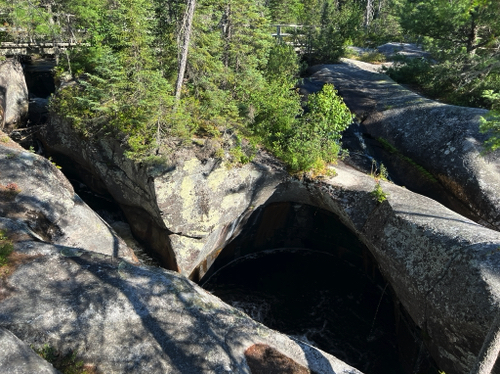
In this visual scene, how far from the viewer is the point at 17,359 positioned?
5.95 meters

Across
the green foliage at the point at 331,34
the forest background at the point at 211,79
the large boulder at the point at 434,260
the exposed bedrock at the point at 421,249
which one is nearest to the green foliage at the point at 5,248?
the forest background at the point at 211,79

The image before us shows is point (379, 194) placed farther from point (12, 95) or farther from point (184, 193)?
point (12, 95)

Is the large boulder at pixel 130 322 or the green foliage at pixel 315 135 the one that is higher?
the green foliage at pixel 315 135

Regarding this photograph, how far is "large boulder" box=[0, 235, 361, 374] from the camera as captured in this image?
7.64m

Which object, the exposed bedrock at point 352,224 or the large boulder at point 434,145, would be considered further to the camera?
the large boulder at point 434,145

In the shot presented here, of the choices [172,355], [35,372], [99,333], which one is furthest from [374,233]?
[35,372]

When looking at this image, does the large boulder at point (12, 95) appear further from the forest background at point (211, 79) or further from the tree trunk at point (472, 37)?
the tree trunk at point (472, 37)

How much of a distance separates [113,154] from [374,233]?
40.7ft

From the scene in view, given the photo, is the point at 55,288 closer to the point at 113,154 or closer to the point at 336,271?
the point at 113,154

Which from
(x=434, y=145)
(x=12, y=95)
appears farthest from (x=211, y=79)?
(x=12, y=95)

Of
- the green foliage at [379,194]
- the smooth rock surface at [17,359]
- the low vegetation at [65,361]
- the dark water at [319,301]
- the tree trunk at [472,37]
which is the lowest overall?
the dark water at [319,301]

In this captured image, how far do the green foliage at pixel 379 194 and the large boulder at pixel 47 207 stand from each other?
35.1 feet

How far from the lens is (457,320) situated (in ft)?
34.4

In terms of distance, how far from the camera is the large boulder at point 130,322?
764 cm
